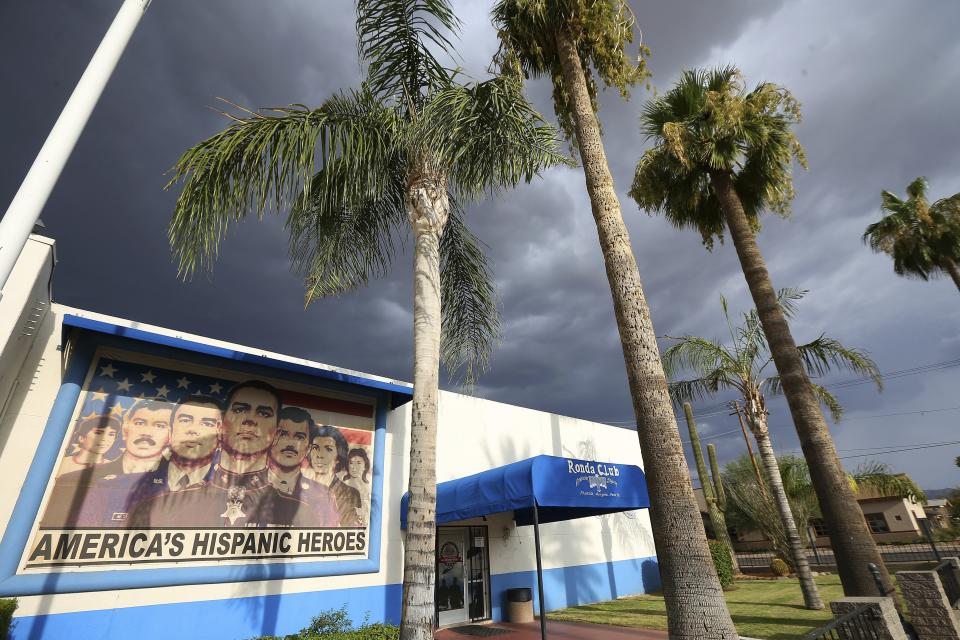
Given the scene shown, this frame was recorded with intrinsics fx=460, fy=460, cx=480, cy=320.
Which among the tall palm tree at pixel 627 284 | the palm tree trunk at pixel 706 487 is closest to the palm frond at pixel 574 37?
the tall palm tree at pixel 627 284

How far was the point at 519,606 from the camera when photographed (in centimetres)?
1211

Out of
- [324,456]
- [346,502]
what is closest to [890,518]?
[346,502]

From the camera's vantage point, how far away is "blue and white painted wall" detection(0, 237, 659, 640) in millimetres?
6312

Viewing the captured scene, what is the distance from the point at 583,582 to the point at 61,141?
635 inches

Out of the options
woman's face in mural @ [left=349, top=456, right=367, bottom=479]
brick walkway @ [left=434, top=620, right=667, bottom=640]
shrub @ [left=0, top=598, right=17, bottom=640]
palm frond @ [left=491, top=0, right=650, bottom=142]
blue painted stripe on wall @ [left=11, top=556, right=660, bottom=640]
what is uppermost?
palm frond @ [left=491, top=0, right=650, bottom=142]

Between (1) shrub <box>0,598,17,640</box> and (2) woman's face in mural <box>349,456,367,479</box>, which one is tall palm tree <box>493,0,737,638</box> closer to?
(2) woman's face in mural <box>349,456,367,479</box>

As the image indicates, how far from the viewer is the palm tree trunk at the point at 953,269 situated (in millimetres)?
22141

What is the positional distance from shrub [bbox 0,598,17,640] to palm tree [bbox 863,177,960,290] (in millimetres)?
31833

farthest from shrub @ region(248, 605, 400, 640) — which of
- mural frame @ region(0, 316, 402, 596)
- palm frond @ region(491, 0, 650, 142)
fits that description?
palm frond @ region(491, 0, 650, 142)

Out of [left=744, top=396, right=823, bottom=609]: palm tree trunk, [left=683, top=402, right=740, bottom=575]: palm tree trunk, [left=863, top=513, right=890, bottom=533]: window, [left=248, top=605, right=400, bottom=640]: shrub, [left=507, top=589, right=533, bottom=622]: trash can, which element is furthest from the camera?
[left=863, top=513, right=890, bottom=533]: window

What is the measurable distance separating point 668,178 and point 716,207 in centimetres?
186

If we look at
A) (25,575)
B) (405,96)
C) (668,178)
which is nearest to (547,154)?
(405,96)

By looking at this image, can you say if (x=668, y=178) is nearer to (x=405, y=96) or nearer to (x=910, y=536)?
(x=405, y=96)

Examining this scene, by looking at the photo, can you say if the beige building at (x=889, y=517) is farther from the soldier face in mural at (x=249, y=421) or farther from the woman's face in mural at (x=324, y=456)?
the soldier face in mural at (x=249, y=421)
